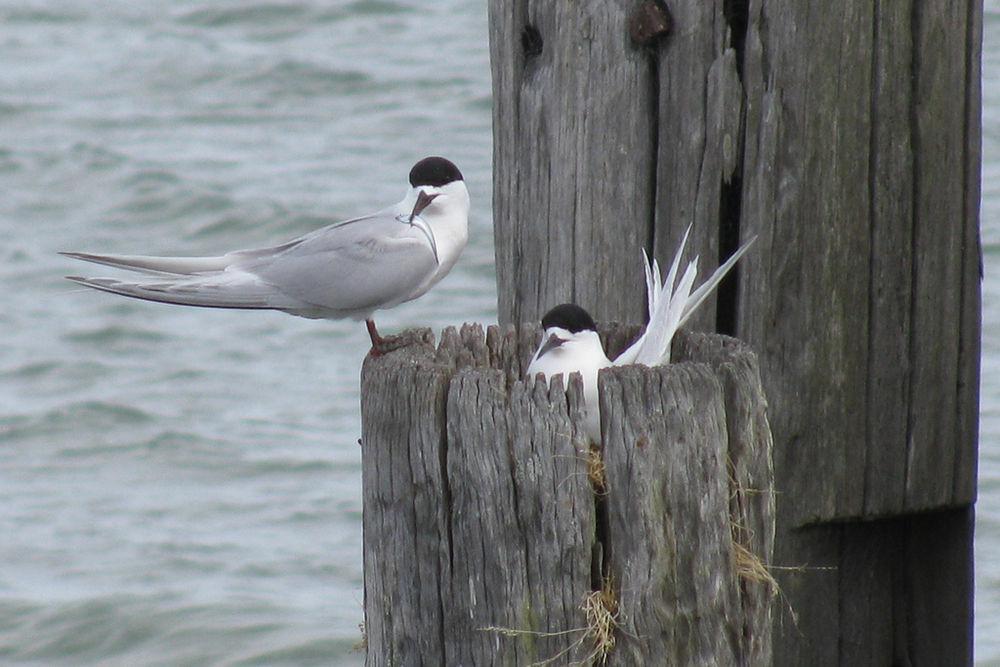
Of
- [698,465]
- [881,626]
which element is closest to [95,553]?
[881,626]

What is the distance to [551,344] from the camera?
3.20 metres

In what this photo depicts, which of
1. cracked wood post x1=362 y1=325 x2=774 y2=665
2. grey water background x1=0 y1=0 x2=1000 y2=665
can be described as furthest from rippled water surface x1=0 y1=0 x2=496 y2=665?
cracked wood post x1=362 y1=325 x2=774 y2=665

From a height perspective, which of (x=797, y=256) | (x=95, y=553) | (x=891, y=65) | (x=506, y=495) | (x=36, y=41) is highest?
(x=36, y=41)

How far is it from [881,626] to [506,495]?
3.81ft

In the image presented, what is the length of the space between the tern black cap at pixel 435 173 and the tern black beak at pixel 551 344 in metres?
1.54

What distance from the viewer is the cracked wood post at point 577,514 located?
2.63m

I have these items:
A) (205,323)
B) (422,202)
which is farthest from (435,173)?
(205,323)

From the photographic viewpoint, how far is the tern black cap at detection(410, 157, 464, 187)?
184 inches

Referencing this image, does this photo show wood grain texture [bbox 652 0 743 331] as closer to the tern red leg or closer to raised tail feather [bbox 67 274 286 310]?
the tern red leg

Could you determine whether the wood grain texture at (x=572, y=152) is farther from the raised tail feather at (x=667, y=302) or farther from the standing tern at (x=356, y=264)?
the standing tern at (x=356, y=264)

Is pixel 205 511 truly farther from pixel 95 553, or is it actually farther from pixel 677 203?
pixel 677 203

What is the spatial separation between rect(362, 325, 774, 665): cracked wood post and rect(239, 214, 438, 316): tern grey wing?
1.67 meters

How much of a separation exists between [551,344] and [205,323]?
7.25 metres

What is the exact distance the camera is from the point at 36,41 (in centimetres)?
1529
